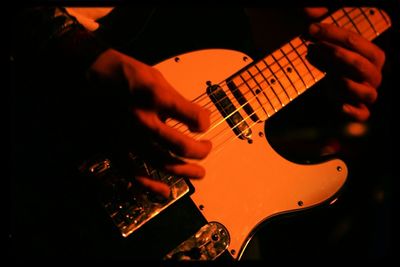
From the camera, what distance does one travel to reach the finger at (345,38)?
2.62 feet

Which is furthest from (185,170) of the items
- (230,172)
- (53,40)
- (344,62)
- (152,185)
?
(344,62)

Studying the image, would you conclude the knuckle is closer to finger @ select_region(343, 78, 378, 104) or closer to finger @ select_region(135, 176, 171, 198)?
finger @ select_region(343, 78, 378, 104)

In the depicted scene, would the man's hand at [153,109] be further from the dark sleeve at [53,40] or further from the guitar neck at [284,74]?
the guitar neck at [284,74]

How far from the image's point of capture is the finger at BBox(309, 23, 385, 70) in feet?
2.62

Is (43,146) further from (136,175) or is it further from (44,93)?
(136,175)

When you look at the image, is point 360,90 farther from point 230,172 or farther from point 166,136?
point 166,136

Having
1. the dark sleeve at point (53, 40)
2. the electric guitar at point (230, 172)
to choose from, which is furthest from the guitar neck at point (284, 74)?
the dark sleeve at point (53, 40)

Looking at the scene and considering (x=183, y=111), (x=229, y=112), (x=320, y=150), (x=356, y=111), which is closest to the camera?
(x=183, y=111)

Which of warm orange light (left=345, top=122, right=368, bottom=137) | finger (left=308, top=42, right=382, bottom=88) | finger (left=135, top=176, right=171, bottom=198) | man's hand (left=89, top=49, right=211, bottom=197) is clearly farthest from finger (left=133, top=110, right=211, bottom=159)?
warm orange light (left=345, top=122, right=368, bottom=137)

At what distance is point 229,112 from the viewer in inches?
30.8

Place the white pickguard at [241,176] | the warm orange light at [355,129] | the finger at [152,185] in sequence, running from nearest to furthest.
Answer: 1. the finger at [152,185]
2. the white pickguard at [241,176]
3. the warm orange light at [355,129]

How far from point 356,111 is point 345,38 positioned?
0.82ft

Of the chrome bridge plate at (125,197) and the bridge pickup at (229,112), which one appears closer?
the chrome bridge plate at (125,197)

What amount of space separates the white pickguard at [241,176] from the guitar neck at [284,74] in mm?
46
